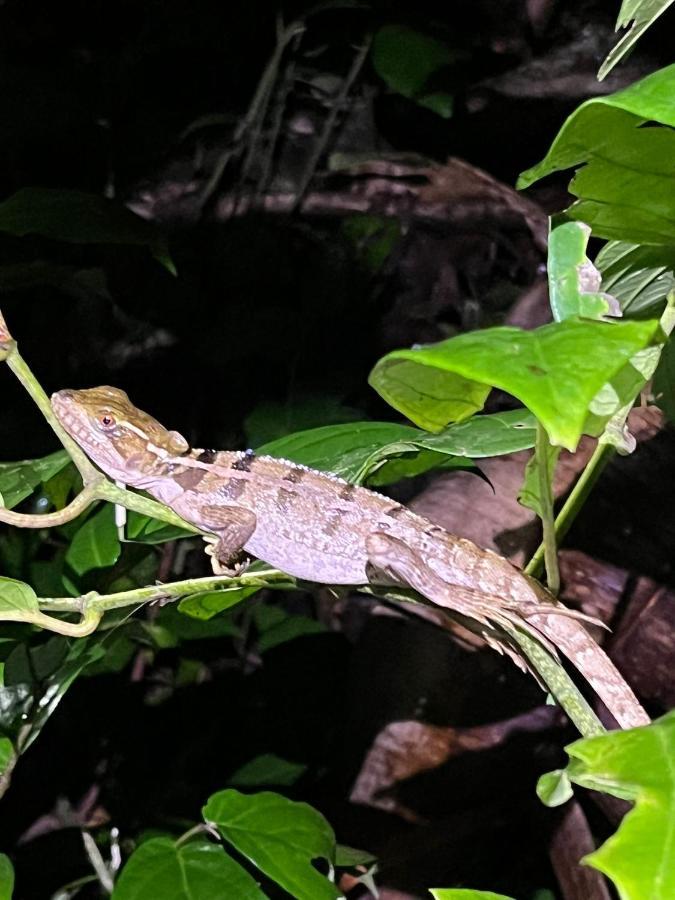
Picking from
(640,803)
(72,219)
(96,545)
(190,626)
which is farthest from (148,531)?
(640,803)

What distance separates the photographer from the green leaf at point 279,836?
1.41 metres

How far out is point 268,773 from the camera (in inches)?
90.7

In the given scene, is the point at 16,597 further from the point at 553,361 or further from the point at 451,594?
the point at 553,361

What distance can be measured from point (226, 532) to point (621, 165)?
84 cm

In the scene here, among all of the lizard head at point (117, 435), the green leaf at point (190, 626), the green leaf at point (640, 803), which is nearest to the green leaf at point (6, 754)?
the lizard head at point (117, 435)

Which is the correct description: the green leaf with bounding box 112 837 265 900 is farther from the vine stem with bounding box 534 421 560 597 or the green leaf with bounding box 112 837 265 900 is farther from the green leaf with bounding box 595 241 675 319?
the green leaf with bounding box 595 241 675 319

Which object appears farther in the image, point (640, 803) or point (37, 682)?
point (37, 682)

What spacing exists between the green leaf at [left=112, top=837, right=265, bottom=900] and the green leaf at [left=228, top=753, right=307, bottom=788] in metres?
0.85

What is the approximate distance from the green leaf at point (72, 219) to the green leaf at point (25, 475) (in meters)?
0.65

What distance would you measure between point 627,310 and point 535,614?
0.43 m

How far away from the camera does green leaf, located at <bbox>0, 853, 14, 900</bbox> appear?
128cm

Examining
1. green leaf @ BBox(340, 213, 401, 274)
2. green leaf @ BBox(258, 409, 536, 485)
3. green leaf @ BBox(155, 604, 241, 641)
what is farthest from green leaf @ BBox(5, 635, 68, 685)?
green leaf @ BBox(340, 213, 401, 274)

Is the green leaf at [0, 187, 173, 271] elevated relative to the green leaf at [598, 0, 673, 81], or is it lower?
lower

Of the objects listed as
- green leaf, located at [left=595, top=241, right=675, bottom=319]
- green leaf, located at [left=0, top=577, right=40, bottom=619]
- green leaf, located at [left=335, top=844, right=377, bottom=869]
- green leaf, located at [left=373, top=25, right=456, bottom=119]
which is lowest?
green leaf, located at [left=335, top=844, right=377, bottom=869]
